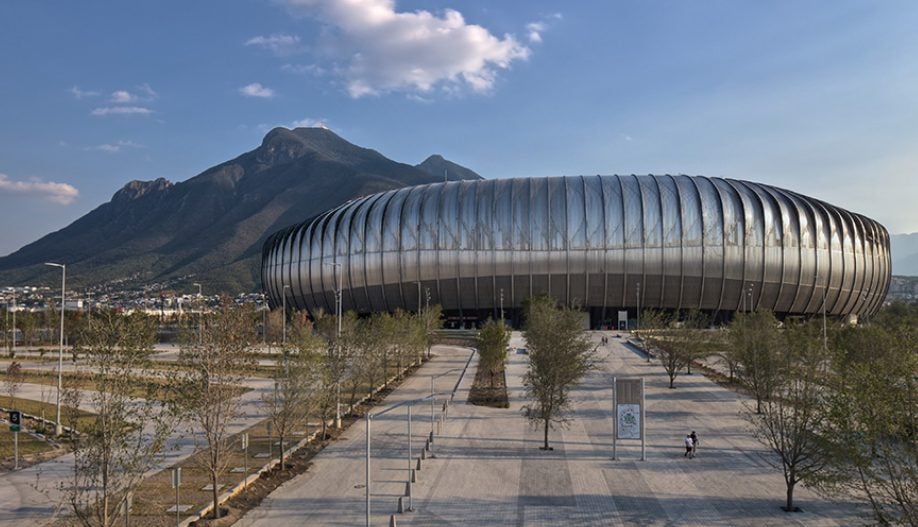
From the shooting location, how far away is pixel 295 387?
94.6ft

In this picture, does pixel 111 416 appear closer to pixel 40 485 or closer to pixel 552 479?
Answer: pixel 40 485

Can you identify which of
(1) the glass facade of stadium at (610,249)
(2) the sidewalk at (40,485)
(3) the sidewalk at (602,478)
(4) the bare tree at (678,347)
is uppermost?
(1) the glass facade of stadium at (610,249)

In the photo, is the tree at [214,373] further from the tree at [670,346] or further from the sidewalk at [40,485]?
the tree at [670,346]

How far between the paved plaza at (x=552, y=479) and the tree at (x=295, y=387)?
230 centimetres

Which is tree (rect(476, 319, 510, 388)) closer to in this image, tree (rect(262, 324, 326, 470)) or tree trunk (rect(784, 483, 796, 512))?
tree (rect(262, 324, 326, 470))

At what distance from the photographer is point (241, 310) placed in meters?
24.0

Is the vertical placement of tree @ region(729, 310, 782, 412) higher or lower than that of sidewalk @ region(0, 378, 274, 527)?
higher

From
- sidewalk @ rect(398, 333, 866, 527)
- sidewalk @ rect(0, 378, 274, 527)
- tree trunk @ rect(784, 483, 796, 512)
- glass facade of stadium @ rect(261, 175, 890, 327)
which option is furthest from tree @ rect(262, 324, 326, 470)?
glass facade of stadium @ rect(261, 175, 890, 327)

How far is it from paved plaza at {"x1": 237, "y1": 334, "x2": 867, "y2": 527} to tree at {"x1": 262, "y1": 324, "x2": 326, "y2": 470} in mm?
2298

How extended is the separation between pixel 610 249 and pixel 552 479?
84974mm

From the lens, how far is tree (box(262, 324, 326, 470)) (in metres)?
28.4

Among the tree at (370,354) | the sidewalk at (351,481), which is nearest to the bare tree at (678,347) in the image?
the sidewalk at (351,481)

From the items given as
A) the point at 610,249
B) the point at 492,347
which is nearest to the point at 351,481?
the point at 492,347

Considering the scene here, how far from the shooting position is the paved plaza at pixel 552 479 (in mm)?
21469
